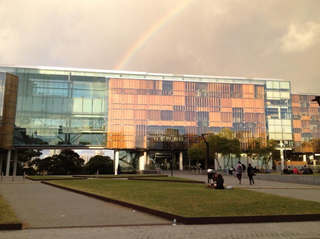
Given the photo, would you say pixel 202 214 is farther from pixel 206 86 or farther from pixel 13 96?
pixel 206 86

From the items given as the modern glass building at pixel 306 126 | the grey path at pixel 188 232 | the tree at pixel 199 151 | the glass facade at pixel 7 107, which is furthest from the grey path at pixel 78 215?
the modern glass building at pixel 306 126

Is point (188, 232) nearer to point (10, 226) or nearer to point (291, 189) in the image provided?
point (10, 226)

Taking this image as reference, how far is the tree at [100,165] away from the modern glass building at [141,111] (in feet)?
8.84

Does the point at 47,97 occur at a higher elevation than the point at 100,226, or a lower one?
higher

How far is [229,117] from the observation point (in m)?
A: 76.6

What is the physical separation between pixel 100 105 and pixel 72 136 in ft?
31.0

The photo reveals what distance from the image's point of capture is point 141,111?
72250 millimetres

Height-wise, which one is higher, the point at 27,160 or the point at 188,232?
the point at 27,160

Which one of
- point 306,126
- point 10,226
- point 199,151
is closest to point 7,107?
point 199,151

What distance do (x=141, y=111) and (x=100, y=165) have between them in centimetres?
1609

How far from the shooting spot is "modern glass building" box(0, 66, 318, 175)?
6544 cm

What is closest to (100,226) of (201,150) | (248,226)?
(248,226)

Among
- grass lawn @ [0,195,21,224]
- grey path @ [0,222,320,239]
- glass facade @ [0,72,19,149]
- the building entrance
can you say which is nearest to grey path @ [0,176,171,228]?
grass lawn @ [0,195,21,224]

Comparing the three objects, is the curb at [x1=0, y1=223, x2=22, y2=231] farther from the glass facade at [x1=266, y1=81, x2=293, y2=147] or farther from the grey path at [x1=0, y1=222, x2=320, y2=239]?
the glass facade at [x1=266, y1=81, x2=293, y2=147]
